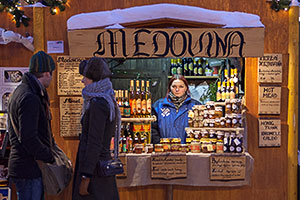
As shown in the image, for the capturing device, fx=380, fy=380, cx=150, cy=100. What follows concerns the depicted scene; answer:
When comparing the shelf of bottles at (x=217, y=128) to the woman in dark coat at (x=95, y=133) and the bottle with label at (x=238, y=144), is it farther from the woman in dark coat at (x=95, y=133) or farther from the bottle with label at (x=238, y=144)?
the woman in dark coat at (x=95, y=133)

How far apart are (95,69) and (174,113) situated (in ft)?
7.76

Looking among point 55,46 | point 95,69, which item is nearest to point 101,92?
point 95,69

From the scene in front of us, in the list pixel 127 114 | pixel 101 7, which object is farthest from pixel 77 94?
pixel 101 7

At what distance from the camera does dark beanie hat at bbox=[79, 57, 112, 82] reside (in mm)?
3150

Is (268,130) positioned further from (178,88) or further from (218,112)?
(178,88)

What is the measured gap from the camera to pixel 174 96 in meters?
5.38

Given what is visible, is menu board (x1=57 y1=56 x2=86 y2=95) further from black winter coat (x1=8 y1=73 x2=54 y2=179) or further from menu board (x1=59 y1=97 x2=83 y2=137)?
black winter coat (x1=8 y1=73 x2=54 y2=179)

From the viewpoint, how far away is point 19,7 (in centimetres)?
473

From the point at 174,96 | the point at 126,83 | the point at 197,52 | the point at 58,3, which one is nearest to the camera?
the point at 197,52

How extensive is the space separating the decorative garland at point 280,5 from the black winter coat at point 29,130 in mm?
3113

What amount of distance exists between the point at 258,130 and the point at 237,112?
0.36 metres

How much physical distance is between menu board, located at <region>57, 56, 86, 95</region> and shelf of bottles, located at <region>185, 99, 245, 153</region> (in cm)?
155

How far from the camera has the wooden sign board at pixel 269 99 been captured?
15.7ft

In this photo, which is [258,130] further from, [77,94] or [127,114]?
[77,94]
